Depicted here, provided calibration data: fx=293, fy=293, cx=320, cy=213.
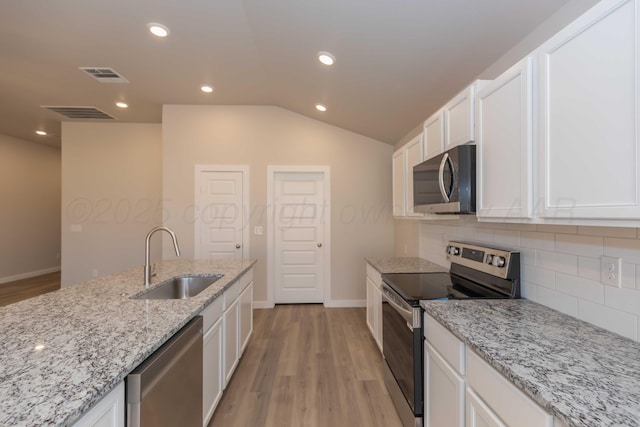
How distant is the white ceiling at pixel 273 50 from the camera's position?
1.85 metres

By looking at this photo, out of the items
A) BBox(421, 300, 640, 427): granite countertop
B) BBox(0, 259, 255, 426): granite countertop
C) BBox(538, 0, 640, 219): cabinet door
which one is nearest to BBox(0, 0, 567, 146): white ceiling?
BBox(538, 0, 640, 219): cabinet door

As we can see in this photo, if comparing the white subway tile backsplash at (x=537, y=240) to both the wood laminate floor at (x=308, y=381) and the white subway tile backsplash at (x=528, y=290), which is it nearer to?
the white subway tile backsplash at (x=528, y=290)

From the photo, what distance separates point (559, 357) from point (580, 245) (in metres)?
0.61

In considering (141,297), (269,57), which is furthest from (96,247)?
(269,57)

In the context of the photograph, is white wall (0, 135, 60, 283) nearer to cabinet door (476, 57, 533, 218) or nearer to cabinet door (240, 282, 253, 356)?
cabinet door (240, 282, 253, 356)

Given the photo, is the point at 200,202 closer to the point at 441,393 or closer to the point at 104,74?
the point at 104,74

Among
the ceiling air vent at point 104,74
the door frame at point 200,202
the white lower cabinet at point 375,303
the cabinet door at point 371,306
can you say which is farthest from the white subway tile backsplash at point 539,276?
the ceiling air vent at point 104,74

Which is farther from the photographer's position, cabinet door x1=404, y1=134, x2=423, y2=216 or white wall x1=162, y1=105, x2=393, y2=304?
white wall x1=162, y1=105, x2=393, y2=304

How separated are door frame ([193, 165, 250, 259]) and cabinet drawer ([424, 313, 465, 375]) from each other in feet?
10.5

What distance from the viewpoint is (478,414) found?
3.75 feet

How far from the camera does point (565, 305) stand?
1419 mm

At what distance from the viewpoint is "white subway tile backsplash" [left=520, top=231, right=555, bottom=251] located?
1.52 m

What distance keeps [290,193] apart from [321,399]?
Result: 2.84m

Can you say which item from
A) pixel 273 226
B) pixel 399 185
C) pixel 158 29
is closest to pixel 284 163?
pixel 273 226
